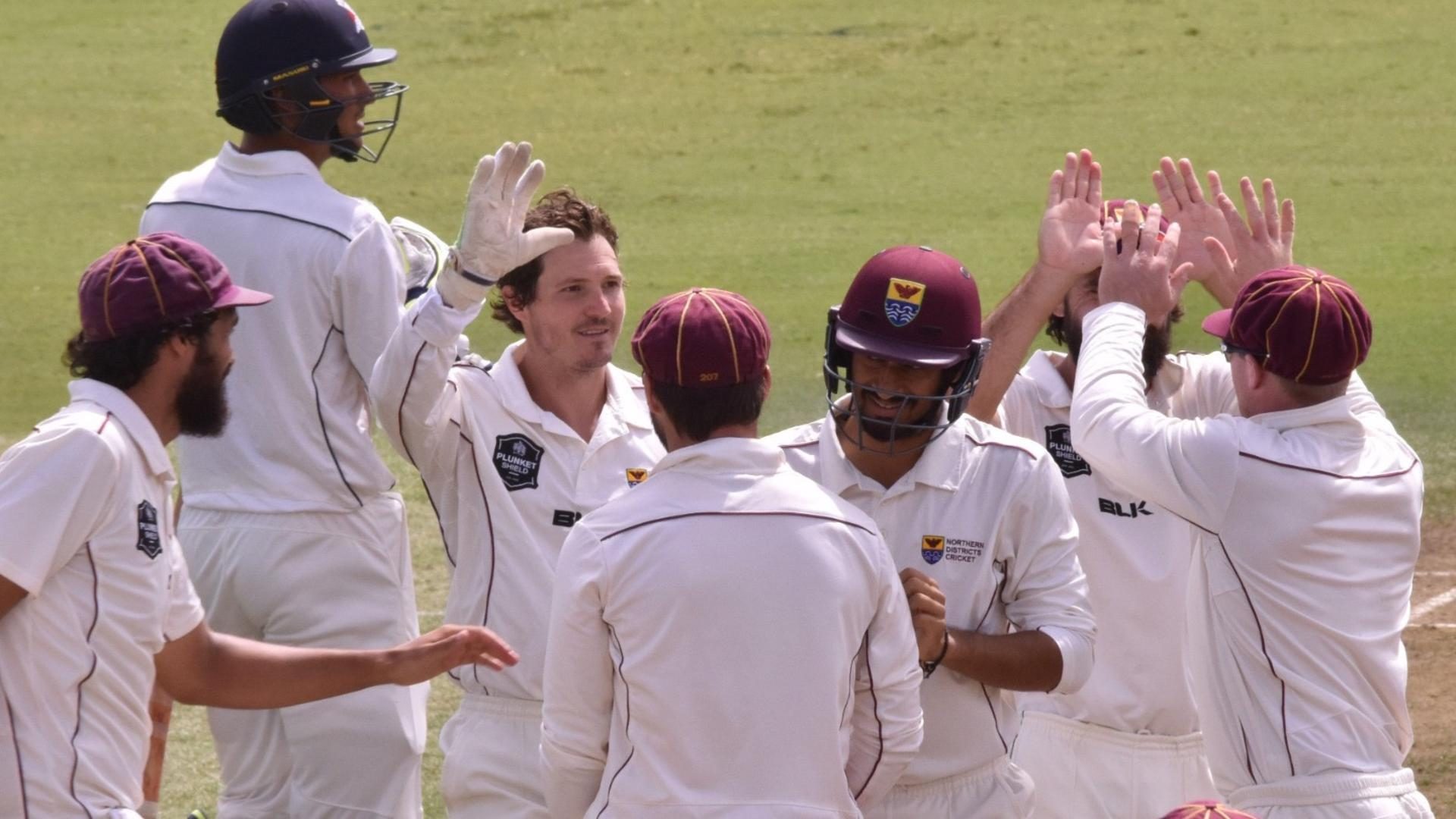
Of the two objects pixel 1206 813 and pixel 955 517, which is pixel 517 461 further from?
pixel 1206 813

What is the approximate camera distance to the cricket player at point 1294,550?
396cm

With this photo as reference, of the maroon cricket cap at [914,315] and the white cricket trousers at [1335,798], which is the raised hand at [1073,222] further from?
the white cricket trousers at [1335,798]

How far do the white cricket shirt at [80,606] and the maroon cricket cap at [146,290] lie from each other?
13 cm

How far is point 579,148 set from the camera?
17484 mm

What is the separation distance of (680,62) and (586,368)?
48.9ft

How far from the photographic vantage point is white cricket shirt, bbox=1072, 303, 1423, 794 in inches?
156

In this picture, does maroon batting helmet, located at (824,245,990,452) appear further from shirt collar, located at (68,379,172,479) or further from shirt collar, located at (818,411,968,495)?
shirt collar, located at (68,379,172,479)

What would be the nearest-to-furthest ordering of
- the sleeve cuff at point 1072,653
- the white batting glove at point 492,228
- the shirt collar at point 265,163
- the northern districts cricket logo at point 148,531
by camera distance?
the northern districts cricket logo at point 148,531
the sleeve cuff at point 1072,653
the white batting glove at point 492,228
the shirt collar at point 265,163

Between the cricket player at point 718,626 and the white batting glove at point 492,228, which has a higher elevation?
the white batting glove at point 492,228

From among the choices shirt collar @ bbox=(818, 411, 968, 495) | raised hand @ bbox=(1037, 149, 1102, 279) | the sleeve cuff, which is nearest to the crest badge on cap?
shirt collar @ bbox=(818, 411, 968, 495)

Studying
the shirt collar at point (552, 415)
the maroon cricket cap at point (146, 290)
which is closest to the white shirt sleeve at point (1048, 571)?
the shirt collar at point (552, 415)

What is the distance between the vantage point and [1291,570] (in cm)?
396

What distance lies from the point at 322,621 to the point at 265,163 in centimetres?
118

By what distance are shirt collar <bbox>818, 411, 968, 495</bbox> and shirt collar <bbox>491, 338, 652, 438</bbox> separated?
0.77 metres
